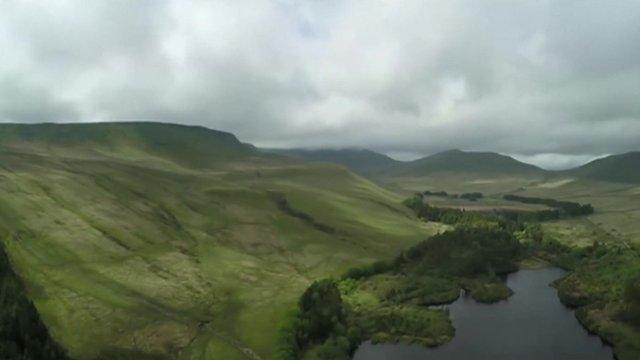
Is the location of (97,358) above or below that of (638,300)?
below

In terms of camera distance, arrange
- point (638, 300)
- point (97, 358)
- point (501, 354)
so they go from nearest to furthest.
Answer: point (97, 358) → point (501, 354) → point (638, 300)

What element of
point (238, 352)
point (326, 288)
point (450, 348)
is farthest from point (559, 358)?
point (238, 352)

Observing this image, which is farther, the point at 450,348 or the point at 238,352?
the point at 450,348

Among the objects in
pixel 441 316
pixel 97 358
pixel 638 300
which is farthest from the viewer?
pixel 441 316

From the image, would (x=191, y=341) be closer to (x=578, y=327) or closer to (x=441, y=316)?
(x=441, y=316)

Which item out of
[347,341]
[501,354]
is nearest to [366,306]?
[347,341]

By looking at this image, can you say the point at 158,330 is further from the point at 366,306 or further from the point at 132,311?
the point at 366,306
